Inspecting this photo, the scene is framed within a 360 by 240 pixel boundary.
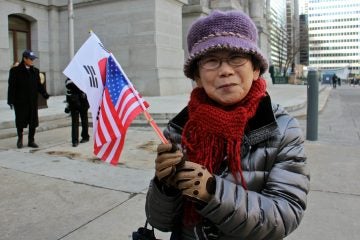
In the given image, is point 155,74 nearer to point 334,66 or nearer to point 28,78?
point 28,78

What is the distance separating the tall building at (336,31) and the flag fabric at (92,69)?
12432 cm

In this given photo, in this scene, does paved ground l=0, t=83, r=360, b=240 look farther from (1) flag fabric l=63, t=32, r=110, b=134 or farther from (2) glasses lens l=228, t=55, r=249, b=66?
(2) glasses lens l=228, t=55, r=249, b=66

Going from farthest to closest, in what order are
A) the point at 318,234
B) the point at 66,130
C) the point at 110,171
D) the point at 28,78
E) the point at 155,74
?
the point at 155,74
the point at 66,130
the point at 28,78
the point at 110,171
the point at 318,234

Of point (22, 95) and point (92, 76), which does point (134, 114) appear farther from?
point (22, 95)

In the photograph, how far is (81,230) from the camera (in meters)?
3.88

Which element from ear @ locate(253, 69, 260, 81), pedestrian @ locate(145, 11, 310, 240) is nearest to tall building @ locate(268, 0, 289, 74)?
ear @ locate(253, 69, 260, 81)

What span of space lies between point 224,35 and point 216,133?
14.9 inches

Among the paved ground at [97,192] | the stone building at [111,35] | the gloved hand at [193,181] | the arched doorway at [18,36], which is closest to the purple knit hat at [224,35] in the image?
the gloved hand at [193,181]

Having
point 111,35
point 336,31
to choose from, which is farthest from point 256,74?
point 336,31

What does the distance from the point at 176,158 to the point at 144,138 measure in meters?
7.63

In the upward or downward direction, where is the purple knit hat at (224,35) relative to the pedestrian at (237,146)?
upward

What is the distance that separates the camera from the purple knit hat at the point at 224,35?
5.29 feet

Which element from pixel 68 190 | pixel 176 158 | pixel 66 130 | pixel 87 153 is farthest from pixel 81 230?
pixel 66 130

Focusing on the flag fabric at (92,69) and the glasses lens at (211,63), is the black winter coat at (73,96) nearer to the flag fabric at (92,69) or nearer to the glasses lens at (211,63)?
the flag fabric at (92,69)
